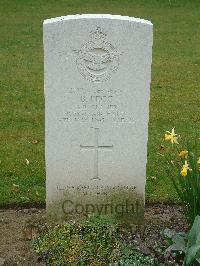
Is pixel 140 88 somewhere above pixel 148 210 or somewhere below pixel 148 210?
above

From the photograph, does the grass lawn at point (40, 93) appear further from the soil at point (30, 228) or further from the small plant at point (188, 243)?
the small plant at point (188, 243)

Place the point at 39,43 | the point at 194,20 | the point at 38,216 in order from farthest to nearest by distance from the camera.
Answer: the point at 194,20
the point at 39,43
the point at 38,216

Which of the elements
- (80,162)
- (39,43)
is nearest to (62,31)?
(80,162)

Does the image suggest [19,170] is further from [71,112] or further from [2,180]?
[71,112]

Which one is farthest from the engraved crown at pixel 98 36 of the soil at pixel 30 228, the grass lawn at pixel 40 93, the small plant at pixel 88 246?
the grass lawn at pixel 40 93

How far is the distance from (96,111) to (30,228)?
1178 mm

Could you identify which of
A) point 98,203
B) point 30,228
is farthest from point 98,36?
point 30,228

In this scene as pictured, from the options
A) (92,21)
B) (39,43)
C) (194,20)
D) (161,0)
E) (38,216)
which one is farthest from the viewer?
(161,0)

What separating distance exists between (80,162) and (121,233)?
0.68 metres

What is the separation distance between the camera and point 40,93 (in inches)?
356

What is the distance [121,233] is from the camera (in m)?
4.82

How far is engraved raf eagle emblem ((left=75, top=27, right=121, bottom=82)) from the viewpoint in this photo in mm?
4449

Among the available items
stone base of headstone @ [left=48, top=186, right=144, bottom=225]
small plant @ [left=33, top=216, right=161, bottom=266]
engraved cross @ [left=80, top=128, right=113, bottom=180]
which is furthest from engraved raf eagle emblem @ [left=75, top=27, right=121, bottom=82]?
small plant @ [left=33, top=216, right=161, bottom=266]

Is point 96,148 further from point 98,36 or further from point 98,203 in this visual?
point 98,36
